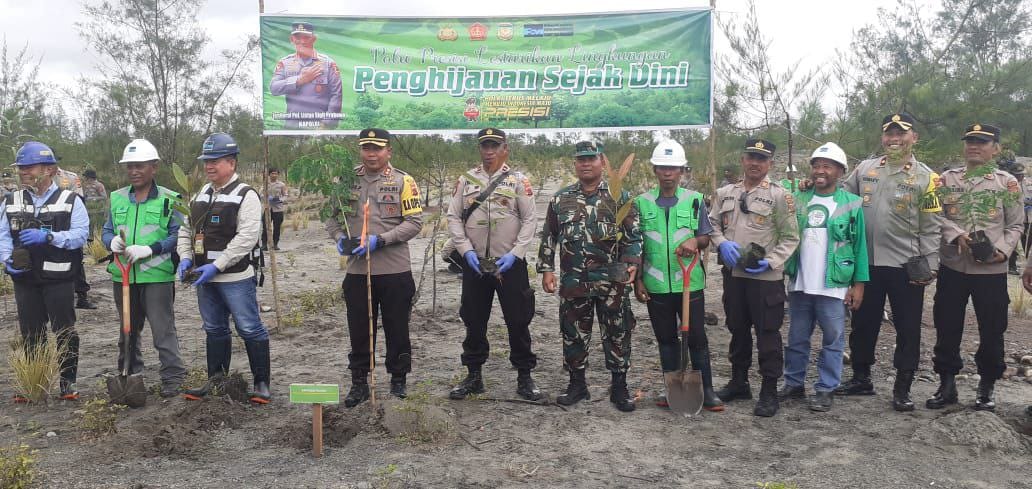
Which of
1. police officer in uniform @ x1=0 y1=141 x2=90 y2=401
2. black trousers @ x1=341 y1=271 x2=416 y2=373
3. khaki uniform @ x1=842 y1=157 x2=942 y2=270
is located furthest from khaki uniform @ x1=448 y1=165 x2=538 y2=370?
police officer in uniform @ x1=0 y1=141 x2=90 y2=401

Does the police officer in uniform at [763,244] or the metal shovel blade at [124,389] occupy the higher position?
the police officer in uniform at [763,244]

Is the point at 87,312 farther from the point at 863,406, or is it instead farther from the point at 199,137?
the point at 199,137

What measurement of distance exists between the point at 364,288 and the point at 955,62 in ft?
39.4

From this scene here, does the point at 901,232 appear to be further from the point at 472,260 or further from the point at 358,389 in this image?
the point at 358,389

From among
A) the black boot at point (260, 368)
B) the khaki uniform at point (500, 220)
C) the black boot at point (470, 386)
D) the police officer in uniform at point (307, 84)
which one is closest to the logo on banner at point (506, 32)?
the police officer in uniform at point (307, 84)

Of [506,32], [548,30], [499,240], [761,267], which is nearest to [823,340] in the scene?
[761,267]

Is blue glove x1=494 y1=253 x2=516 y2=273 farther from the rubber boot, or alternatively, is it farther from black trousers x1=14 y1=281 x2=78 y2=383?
black trousers x1=14 y1=281 x2=78 y2=383

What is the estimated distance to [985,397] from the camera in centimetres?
536

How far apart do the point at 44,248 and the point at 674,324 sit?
4663mm

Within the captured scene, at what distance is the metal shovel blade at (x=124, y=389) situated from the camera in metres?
5.29

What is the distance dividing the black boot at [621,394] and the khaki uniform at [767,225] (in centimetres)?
113

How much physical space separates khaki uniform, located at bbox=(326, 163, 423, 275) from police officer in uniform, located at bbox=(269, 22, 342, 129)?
2.01 meters

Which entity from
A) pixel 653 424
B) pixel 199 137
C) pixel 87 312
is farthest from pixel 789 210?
pixel 199 137

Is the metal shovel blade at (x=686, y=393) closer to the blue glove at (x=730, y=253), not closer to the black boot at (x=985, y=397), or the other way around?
the blue glove at (x=730, y=253)
